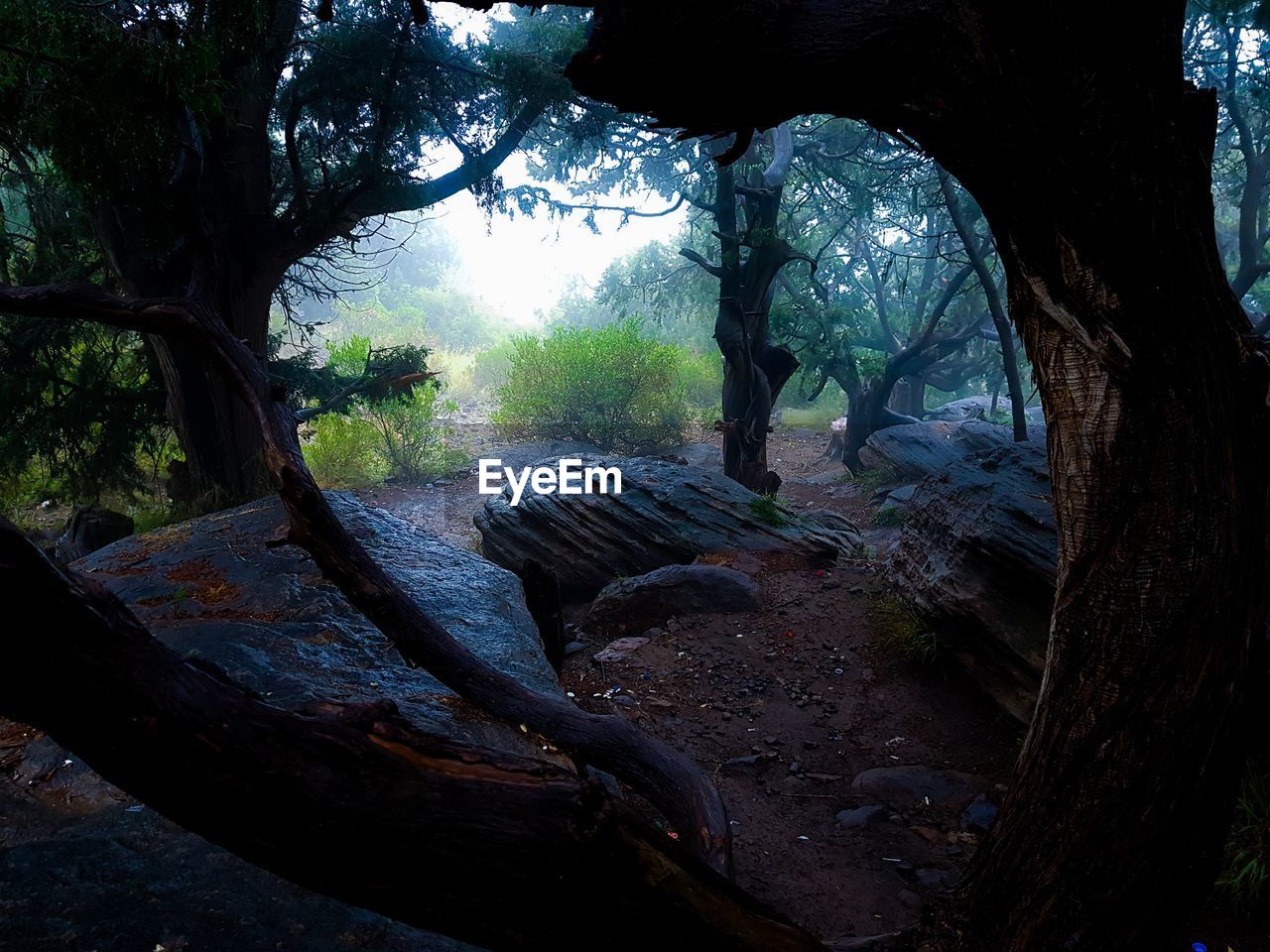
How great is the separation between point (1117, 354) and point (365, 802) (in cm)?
212

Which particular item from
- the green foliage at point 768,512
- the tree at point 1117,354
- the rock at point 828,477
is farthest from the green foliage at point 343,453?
the tree at point 1117,354

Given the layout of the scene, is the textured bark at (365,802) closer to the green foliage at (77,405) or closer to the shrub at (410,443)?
the green foliage at (77,405)

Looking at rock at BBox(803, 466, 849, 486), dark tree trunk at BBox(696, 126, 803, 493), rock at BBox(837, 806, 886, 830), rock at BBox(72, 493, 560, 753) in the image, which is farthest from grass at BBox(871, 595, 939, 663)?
rock at BBox(803, 466, 849, 486)

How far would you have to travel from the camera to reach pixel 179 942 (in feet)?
6.50

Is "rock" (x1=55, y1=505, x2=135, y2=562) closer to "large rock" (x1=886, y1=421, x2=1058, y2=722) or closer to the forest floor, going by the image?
the forest floor

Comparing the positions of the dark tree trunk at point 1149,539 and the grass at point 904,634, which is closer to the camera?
the dark tree trunk at point 1149,539

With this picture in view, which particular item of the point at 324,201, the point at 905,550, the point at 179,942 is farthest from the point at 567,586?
the point at 179,942

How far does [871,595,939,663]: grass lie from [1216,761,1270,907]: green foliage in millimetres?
2073

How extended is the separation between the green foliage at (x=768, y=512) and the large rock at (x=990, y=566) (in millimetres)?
2866

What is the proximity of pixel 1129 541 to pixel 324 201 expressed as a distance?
802 cm

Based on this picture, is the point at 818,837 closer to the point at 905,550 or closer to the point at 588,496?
the point at 905,550

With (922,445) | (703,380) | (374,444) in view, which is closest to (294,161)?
(374,444)

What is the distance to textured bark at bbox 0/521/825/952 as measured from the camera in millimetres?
1071

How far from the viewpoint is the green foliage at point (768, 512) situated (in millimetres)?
8969
